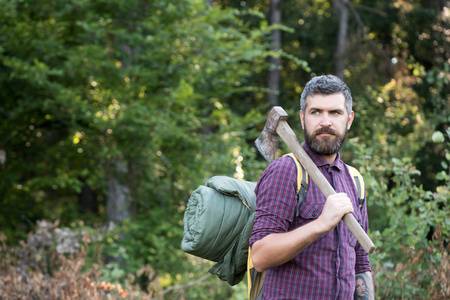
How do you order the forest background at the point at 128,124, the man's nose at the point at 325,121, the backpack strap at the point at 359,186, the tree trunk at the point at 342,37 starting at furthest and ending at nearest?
the tree trunk at the point at 342,37 < the forest background at the point at 128,124 < the backpack strap at the point at 359,186 < the man's nose at the point at 325,121

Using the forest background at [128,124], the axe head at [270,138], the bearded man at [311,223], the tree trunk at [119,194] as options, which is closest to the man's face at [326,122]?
the bearded man at [311,223]

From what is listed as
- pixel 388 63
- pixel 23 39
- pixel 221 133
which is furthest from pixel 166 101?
pixel 388 63

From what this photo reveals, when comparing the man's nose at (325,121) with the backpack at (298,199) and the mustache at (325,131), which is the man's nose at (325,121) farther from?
the backpack at (298,199)

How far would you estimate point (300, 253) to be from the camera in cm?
196

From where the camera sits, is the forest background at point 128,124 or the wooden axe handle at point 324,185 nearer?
the wooden axe handle at point 324,185

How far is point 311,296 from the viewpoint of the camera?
6.32 ft

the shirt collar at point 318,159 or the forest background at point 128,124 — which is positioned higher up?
the shirt collar at point 318,159

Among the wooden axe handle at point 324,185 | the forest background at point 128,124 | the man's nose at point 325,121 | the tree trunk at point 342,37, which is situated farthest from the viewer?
the tree trunk at point 342,37

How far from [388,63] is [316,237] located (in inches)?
471

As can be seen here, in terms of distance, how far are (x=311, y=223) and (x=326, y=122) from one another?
18.4 inches

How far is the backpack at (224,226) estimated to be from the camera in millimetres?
2143

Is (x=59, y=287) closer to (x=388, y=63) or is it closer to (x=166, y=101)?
(x=166, y=101)

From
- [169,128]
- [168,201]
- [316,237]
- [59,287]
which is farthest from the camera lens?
[168,201]

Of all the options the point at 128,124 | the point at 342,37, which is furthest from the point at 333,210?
the point at 342,37
